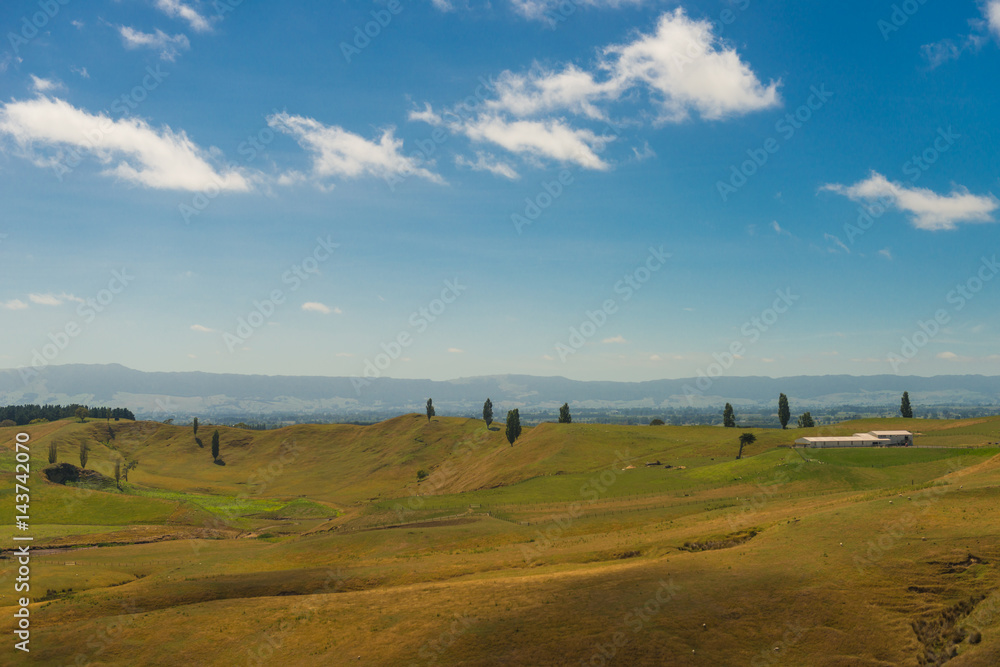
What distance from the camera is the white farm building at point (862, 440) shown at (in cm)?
10038

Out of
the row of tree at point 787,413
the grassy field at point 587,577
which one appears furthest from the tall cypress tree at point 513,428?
the row of tree at point 787,413

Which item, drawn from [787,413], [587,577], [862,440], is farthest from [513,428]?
[587,577]

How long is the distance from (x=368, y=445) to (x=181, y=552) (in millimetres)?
125619

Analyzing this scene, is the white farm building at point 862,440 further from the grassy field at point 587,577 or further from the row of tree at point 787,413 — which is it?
the row of tree at point 787,413

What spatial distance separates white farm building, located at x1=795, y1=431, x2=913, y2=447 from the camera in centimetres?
10038

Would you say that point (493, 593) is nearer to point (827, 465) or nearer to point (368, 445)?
point (827, 465)

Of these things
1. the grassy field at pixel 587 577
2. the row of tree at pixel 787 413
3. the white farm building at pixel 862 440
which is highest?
the row of tree at pixel 787 413

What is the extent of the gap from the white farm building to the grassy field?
1167 cm

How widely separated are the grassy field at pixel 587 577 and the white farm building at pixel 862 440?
1167cm

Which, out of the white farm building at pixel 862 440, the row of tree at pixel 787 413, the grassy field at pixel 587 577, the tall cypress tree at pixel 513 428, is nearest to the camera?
the grassy field at pixel 587 577

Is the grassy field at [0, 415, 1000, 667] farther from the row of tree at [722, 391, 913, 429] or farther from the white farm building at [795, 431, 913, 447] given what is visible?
the row of tree at [722, 391, 913, 429]

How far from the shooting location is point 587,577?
37.5 metres

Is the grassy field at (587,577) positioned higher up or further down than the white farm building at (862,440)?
further down

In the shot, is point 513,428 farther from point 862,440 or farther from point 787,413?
point 862,440
